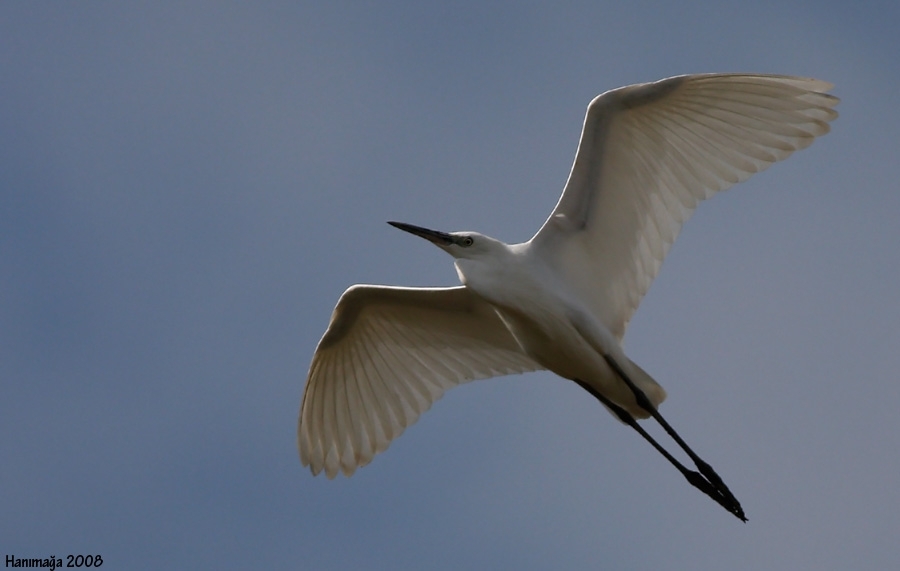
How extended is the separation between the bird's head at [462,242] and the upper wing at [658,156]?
48 cm

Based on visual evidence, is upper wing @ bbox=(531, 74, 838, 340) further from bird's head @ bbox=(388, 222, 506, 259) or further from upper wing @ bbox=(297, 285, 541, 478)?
upper wing @ bbox=(297, 285, 541, 478)

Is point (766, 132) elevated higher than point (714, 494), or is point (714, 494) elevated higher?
point (766, 132)

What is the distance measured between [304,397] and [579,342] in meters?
3.36

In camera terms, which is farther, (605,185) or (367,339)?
(367,339)

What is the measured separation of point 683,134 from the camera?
1434cm

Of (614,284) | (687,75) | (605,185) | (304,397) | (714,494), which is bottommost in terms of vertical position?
(714,494)

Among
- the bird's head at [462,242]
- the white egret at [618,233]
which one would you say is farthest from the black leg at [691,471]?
the bird's head at [462,242]

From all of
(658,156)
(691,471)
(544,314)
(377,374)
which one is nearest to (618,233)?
(658,156)

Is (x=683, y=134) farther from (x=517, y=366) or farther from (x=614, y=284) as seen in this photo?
(x=517, y=366)

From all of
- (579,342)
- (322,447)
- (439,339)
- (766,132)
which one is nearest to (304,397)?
(322,447)

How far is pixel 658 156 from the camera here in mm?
14391

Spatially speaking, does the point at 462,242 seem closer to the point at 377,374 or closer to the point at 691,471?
the point at 377,374

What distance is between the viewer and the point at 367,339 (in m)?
15.7

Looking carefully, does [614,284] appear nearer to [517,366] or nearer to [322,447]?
[517,366]
